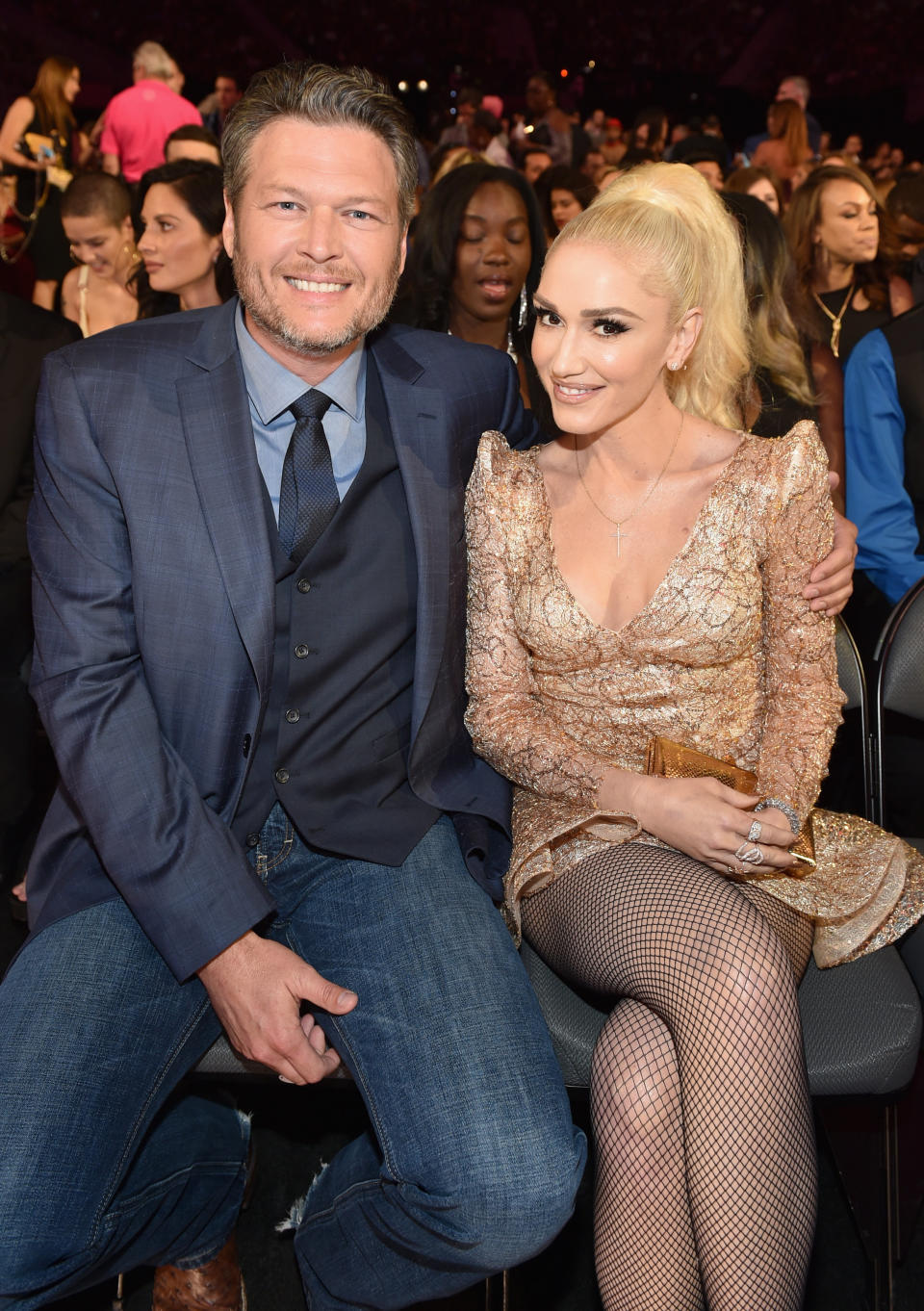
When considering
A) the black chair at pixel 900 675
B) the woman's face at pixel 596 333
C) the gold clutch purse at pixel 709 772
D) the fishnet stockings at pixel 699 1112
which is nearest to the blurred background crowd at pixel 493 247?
the woman's face at pixel 596 333

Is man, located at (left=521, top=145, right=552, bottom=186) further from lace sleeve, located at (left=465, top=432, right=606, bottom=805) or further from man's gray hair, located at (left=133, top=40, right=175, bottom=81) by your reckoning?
lace sleeve, located at (left=465, top=432, right=606, bottom=805)

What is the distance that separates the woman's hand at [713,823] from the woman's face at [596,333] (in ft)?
2.03

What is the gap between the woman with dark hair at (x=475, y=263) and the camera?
13.1 ft

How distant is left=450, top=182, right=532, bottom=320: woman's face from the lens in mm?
3998

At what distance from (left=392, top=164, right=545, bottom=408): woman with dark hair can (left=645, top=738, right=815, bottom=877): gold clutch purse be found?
2277 mm

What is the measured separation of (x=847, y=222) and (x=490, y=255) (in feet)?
5.60

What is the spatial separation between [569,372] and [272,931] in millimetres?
1029

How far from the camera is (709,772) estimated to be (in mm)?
1982

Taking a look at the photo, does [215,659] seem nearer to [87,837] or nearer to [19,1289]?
[87,837]

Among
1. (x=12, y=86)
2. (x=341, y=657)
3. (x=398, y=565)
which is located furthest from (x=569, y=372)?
(x=12, y=86)

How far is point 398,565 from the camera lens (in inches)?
77.0

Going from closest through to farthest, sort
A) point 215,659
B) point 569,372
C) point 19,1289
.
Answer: point 19,1289 → point 215,659 → point 569,372

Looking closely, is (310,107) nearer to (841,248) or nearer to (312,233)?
(312,233)

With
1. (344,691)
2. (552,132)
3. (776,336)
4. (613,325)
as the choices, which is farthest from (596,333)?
(552,132)
